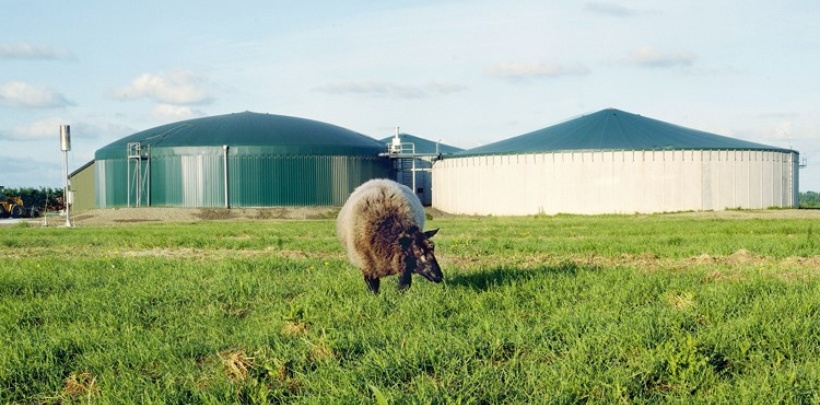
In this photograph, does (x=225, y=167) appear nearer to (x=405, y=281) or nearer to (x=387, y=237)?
(x=387, y=237)

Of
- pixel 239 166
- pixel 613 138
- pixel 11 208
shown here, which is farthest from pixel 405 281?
pixel 11 208

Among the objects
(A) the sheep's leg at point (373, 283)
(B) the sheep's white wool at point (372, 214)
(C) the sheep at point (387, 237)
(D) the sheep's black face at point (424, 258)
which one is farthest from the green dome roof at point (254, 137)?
(D) the sheep's black face at point (424, 258)

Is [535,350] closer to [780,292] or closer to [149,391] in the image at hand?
[149,391]

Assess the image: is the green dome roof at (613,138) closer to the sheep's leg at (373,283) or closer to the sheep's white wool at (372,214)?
the sheep's white wool at (372,214)

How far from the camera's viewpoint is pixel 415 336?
27.3 ft

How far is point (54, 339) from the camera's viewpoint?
29.0 ft

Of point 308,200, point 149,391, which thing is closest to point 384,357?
point 149,391

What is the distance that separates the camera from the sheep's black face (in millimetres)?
11156

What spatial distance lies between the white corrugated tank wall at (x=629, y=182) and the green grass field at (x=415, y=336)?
3947cm

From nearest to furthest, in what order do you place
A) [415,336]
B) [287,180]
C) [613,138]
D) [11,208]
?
[415,336]
[613,138]
[287,180]
[11,208]

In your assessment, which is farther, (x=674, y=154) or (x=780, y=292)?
(x=674, y=154)

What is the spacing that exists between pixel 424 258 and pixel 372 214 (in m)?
1.23

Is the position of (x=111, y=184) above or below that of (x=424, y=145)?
below

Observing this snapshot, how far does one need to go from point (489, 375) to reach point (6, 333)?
6177mm
